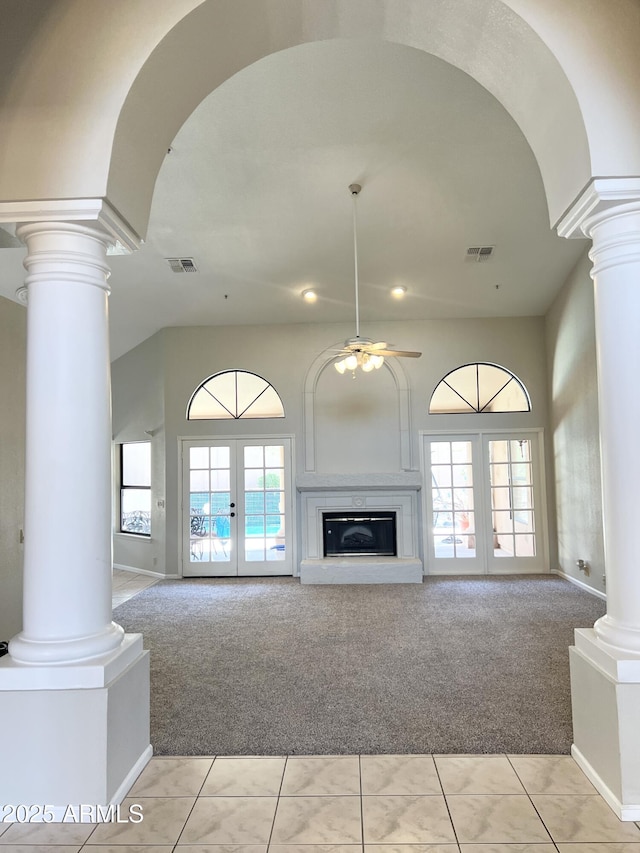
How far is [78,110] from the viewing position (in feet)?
7.36

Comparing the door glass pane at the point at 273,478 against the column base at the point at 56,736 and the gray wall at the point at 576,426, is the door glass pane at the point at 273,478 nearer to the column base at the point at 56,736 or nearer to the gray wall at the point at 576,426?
the gray wall at the point at 576,426

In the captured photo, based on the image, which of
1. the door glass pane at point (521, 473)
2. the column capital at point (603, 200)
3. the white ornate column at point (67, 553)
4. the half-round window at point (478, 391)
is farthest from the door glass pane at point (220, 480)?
the column capital at point (603, 200)

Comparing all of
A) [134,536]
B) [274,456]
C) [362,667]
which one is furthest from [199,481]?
[362,667]

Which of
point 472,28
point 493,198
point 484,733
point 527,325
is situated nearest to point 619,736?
point 484,733

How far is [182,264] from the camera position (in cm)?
614

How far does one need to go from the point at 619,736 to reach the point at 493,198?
4551 mm

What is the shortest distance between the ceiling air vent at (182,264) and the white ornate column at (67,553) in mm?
3806

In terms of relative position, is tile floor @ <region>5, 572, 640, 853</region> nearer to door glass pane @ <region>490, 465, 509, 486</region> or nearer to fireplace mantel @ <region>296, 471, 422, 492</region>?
fireplace mantel @ <region>296, 471, 422, 492</region>

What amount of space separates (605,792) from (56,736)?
2.14 m

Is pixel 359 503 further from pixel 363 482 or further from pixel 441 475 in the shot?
pixel 441 475

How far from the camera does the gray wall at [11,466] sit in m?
4.64

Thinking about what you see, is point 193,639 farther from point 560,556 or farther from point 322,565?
point 560,556

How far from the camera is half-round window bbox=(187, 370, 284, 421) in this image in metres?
7.65

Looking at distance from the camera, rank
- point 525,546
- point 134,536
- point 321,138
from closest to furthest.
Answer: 1. point 321,138
2. point 525,546
3. point 134,536
